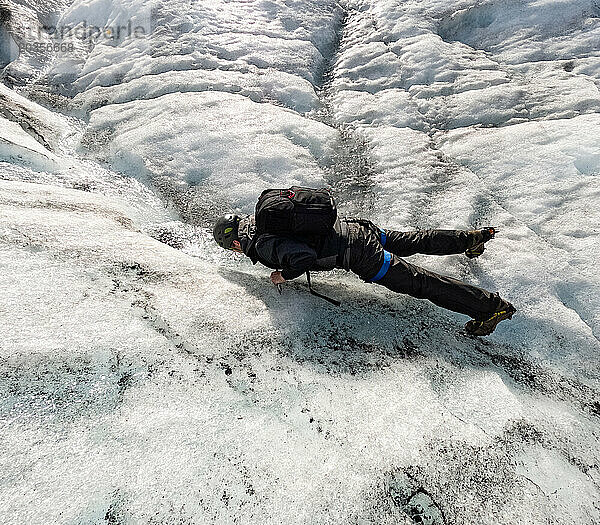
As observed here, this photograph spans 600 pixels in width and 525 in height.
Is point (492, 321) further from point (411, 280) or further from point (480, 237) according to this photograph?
point (480, 237)

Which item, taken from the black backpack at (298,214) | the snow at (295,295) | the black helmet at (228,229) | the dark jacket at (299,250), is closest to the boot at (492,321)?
the snow at (295,295)

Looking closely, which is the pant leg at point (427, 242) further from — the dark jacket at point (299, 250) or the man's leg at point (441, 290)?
the dark jacket at point (299, 250)

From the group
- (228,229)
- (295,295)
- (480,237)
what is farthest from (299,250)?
(480,237)

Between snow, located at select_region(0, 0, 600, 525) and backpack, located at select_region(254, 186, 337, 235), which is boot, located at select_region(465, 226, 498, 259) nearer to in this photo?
snow, located at select_region(0, 0, 600, 525)

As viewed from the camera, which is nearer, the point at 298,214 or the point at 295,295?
the point at 298,214

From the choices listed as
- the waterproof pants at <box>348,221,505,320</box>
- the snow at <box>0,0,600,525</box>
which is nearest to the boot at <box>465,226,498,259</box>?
the snow at <box>0,0,600,525</box>
